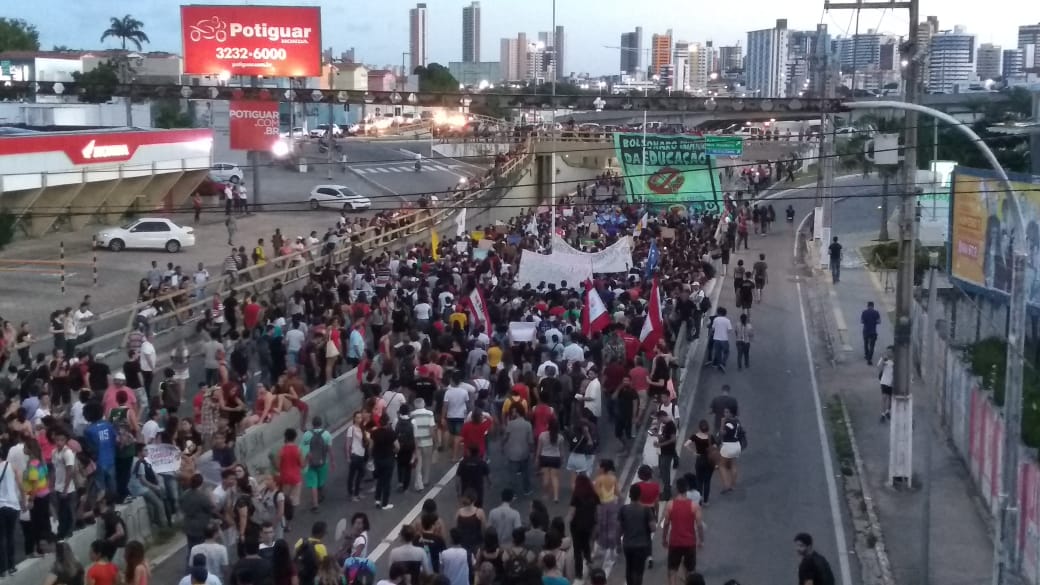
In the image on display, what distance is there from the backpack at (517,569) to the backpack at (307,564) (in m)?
1.58

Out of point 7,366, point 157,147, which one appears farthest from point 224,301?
point 157,147

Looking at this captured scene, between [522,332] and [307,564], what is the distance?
1014cm

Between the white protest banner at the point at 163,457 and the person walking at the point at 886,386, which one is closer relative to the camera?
the white protest banner at the point at 163,457

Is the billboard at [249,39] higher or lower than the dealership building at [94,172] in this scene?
higher

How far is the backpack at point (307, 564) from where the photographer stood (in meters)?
10.8

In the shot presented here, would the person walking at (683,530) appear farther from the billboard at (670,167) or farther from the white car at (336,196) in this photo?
the white car at (336,196)

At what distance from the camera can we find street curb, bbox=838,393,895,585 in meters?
14.2

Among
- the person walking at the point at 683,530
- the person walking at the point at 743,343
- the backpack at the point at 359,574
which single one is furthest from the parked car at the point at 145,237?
the backpack at the point at 359,574

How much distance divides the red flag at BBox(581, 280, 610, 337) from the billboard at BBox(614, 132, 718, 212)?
12.8m

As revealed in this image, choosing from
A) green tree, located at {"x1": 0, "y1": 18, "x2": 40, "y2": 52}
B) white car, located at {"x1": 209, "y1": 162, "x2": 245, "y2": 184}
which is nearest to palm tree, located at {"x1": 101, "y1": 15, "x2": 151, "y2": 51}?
green tree, located at {"x1": 0, "y1": 18, "x2": 40, "y2": 52}

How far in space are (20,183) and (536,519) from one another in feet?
105

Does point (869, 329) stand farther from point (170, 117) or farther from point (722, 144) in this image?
point (170, 117)

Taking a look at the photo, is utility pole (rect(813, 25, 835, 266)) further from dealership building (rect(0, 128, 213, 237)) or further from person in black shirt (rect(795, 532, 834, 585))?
person in black shirt (rect(795, 532, 834, 585))

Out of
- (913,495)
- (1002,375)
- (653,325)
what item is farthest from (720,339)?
(1002,375)
